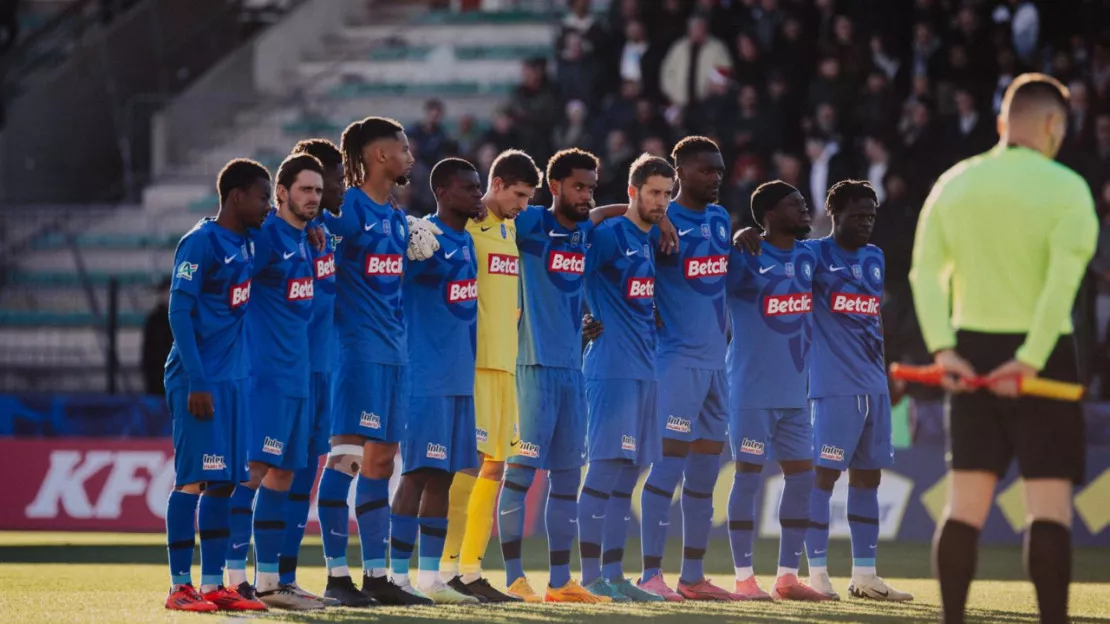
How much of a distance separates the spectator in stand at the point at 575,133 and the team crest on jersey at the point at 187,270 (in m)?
10.7

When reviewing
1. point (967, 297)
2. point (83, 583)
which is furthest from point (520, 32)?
point (967, 297)

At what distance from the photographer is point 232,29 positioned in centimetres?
2602

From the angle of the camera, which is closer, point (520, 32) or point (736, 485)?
point (736, 485)

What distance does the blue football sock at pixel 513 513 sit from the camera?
34.2 feet

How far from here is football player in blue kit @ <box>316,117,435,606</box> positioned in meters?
9.79

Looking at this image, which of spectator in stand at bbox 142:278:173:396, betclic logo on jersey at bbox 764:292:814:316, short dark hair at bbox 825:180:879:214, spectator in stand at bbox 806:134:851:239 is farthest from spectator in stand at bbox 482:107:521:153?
betclic logo on jersey at bbox 764:292:814:316

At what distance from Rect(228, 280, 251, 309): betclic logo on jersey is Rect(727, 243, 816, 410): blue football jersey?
314 centimetres

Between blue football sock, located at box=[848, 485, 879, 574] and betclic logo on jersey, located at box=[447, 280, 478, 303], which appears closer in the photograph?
betclic logo on jersey, located at box=[447, 280, 478, 303]

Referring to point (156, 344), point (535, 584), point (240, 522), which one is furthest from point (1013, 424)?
point (156, 344)

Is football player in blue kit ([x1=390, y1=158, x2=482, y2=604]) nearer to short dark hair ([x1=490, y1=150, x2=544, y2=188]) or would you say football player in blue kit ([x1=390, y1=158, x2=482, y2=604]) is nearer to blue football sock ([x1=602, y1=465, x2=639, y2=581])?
short dark hair ([x1=490, y1=150, x2=544, y2=188])

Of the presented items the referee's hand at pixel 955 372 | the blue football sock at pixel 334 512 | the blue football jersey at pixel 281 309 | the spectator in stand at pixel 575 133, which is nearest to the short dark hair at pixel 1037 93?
the referee's hand at pixel 955 372

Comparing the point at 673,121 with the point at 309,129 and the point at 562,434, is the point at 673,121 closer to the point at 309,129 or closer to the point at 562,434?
the point at 309,129

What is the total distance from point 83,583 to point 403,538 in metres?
2.86

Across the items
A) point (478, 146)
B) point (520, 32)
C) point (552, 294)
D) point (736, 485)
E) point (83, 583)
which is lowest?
point (83, 583)
